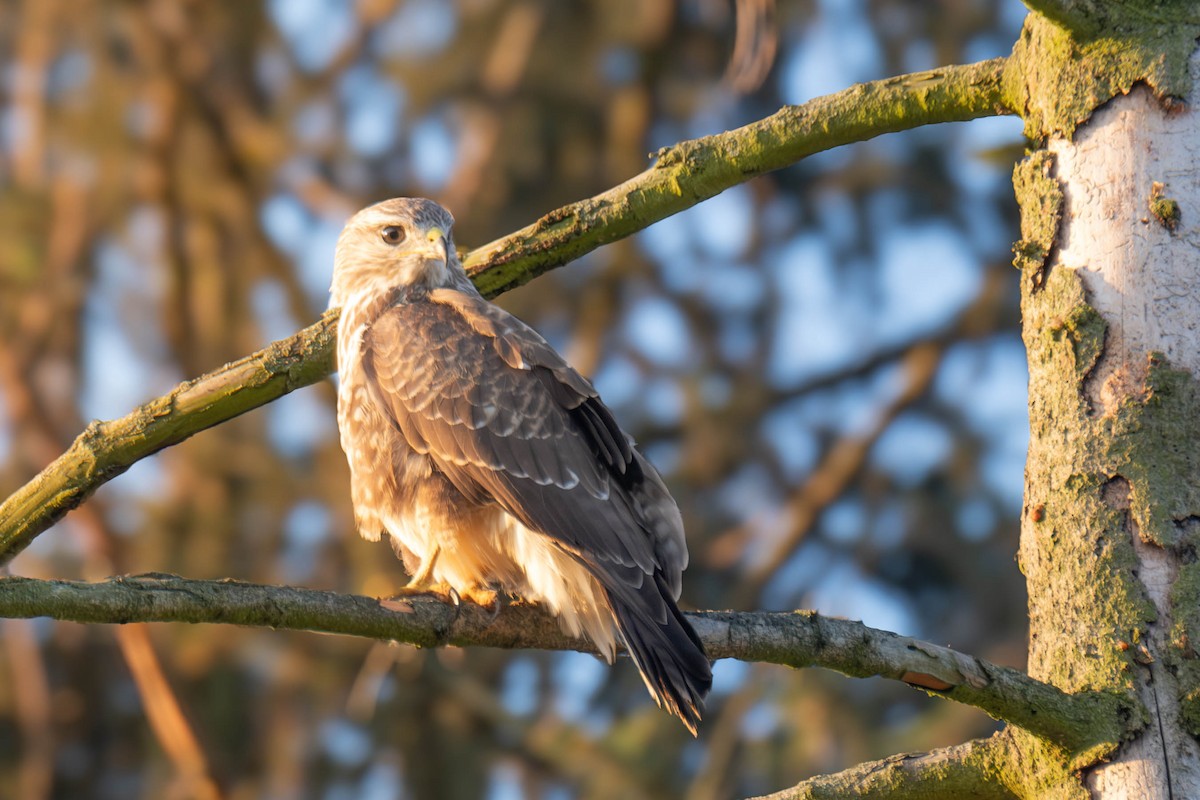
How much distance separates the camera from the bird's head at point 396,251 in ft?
15.5

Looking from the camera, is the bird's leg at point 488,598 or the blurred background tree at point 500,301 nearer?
the bird's leg at point 488,598

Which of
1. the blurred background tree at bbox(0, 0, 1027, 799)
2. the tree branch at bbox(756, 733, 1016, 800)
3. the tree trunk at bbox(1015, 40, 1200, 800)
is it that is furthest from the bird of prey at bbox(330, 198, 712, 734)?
the blurred background tree at bbox(0, 0, 1027, 799)

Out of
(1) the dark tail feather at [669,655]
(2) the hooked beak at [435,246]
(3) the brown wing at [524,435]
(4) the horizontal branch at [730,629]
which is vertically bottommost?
(4) the horizontal branch at [730,629]

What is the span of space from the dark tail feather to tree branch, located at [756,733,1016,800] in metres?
0.37

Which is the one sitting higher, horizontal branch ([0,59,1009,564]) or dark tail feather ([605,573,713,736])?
horizontal branch ([0,59,1009,564])

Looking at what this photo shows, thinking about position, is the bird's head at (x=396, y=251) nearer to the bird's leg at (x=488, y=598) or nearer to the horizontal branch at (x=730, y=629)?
the bird's leg at (x=488, y=598)

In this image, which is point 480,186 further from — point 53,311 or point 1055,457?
point 1055,457

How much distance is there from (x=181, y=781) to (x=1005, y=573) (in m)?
5.91

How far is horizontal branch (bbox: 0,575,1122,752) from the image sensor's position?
231 cm

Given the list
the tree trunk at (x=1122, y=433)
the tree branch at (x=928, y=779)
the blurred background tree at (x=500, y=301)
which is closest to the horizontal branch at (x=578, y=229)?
the tree trunk at (x=1122, y=433)

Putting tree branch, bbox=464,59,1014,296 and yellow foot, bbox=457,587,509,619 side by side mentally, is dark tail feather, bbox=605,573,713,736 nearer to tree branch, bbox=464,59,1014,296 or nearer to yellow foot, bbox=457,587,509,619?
yellow foot, bbox=457,587,509,619

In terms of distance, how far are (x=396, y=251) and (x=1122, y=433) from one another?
2.74 meters

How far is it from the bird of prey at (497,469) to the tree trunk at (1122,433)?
1035 mm

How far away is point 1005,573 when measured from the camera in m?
10.5
